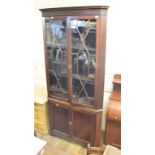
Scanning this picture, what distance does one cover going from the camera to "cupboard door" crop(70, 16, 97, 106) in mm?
2289

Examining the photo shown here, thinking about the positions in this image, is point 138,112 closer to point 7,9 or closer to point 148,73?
point 148,73

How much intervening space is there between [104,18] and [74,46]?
54 cm

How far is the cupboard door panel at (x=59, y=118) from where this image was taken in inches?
109

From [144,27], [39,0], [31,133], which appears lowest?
[31,133]

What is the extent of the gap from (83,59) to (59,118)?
3.40 ft

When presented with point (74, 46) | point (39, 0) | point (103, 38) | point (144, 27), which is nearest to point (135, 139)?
point (144, 27)

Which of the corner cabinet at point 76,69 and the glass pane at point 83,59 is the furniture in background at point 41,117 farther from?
the glass pane at point 83,59

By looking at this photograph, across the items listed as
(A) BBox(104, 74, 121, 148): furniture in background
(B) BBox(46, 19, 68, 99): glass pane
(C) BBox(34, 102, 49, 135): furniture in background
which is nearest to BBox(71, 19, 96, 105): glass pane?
(B) BBox(46, 19, 68, 99): glass pane

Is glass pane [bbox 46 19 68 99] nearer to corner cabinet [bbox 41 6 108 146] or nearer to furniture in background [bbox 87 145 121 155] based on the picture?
corner cabinet [bbox 41 6 108 146]

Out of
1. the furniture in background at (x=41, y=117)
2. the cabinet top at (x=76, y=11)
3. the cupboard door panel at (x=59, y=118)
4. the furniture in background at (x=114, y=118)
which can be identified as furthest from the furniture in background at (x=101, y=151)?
the cabinet top at (x=76, y=11)

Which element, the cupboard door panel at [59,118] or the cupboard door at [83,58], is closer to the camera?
the cupboard door at [83,58]

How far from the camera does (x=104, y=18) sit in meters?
2.16

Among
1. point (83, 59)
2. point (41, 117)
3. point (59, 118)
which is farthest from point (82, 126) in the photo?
Result: point (83, 59)

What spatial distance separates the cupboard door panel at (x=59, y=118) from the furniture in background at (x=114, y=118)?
0.68 metres
